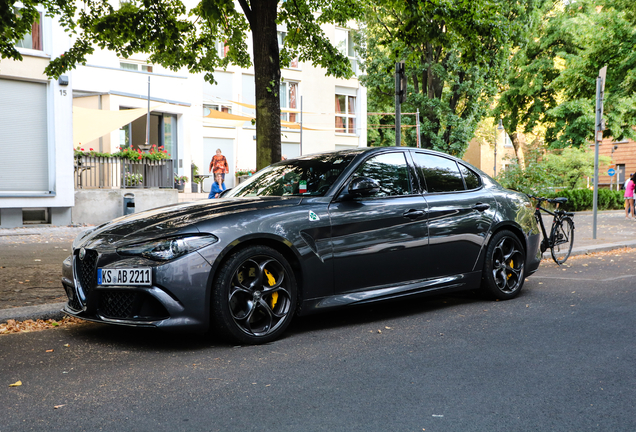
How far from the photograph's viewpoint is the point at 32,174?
52.6ft

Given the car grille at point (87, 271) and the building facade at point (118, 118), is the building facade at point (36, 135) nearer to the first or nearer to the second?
the building facade at point (118, 118)

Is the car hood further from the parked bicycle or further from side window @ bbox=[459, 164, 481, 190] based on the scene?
the parked bicycle

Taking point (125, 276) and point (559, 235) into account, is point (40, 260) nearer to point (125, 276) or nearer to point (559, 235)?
point (125, 276)

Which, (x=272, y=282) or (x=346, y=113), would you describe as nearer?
(x=272, y=282)

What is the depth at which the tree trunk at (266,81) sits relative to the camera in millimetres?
9312

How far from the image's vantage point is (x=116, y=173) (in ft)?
58.0

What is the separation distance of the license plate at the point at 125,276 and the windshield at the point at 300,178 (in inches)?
62.5

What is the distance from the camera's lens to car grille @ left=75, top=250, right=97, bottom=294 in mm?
4676

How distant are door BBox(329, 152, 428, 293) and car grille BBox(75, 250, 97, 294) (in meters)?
1.84

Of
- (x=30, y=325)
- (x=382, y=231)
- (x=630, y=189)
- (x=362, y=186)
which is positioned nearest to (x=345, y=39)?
(x=630, y=189)

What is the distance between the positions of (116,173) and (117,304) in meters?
13.8

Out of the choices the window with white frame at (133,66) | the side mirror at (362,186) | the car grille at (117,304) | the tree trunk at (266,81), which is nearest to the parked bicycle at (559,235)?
the tree trunk at (266,81)

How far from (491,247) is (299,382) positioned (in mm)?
3345

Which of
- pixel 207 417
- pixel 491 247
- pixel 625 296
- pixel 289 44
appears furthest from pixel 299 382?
pixel 289 44
